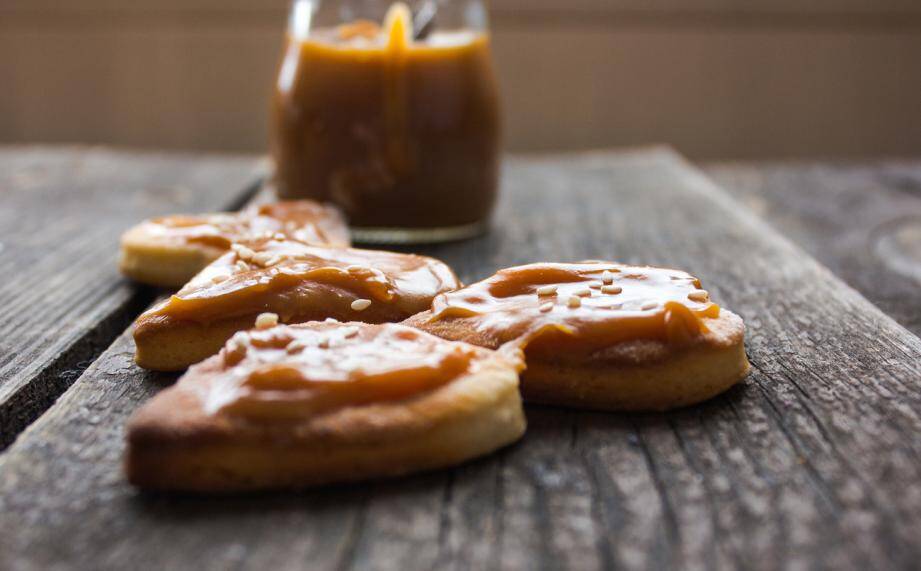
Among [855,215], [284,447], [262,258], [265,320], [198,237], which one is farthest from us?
[855,215]

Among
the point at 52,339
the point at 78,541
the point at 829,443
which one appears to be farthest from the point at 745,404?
the point at 52,339

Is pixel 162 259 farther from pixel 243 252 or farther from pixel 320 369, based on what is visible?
Result: pixel 320 369

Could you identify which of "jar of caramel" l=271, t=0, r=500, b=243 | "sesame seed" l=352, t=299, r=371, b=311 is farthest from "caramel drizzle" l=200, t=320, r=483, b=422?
"jar of caramel" l=271, t=0, r=500, b=243

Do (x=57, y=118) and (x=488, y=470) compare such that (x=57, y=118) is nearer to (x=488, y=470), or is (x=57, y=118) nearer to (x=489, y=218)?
(x=489, y=218)

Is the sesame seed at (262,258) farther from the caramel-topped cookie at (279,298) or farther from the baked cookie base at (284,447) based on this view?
the baked cookie base at (284,447)

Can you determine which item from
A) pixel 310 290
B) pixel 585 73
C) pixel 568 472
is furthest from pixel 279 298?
pixel 585 73

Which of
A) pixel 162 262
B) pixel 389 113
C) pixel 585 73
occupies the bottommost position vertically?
pixel 585 73
